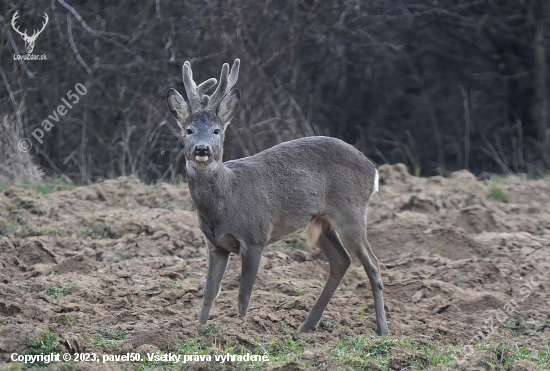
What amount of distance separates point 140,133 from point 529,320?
9576 millimetres

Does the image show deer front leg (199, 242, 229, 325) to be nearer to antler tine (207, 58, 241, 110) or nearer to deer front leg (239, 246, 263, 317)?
deer front leg (239, 246, 263, 317)

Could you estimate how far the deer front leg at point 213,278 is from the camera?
688cm

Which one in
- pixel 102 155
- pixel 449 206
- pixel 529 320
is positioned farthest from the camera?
pixel 102 155

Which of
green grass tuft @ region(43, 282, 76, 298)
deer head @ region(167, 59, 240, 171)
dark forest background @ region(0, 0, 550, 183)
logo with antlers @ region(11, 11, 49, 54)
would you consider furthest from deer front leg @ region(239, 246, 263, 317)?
logo with antlers @ region(11, 11, 49, 54)

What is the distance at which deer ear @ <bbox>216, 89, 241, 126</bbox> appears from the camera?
6.82 meters

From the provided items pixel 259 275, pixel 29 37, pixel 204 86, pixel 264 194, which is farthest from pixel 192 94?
pixel 29 37

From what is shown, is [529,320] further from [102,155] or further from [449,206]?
[102,155]

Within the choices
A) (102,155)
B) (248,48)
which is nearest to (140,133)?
(102,155)

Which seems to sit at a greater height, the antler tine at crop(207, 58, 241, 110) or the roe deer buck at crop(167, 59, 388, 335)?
the antler tine at crop(207, 58, 241, 110)

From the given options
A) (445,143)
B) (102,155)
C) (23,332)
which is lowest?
(445,143)

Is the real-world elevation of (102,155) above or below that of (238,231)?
below

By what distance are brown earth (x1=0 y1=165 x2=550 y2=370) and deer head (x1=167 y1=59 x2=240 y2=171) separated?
1.29 meters

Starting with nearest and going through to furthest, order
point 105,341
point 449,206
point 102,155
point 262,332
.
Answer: point 105,341 < point 262,332 < point 449,206 < point 102,155

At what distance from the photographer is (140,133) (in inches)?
Answer: 616
